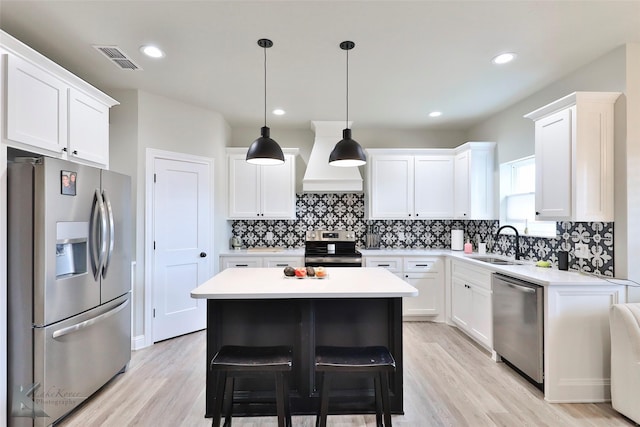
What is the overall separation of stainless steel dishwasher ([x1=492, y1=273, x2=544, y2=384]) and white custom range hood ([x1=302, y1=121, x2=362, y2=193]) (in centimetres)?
217

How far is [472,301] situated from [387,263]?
1099 mm

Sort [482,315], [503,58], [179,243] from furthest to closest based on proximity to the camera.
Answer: [179,243], [482,315], [503,58]

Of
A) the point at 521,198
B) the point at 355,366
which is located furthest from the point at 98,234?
the point at 521,198

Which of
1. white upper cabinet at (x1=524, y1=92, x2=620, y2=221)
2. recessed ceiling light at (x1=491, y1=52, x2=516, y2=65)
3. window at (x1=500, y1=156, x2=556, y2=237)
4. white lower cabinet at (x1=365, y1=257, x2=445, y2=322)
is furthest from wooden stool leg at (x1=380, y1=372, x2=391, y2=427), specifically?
recessed ceiling light at (x1=491, y1=52, x2=516, y2=65)

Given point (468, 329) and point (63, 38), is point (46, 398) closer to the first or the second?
point (63, 38)

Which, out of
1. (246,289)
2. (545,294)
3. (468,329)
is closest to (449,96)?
(545,294)

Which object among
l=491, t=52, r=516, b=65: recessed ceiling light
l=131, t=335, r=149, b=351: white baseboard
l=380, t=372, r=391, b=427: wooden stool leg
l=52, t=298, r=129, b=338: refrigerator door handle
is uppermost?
l=491, t=52, r=516, b=65: recessed ceiling light

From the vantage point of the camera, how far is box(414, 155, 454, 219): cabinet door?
4.63 metres

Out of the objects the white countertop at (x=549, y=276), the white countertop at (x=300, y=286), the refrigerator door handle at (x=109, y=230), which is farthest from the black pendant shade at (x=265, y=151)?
the white countertop at (x=549, y=276)

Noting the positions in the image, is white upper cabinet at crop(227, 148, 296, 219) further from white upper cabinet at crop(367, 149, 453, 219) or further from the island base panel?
the island base panel

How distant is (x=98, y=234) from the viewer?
8.08 ft

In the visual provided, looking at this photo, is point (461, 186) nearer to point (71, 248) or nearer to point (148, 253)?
point (148, 253)

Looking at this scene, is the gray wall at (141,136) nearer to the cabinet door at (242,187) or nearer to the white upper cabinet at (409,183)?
the cabinet door at (242,187)

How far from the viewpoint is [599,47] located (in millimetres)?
2551
